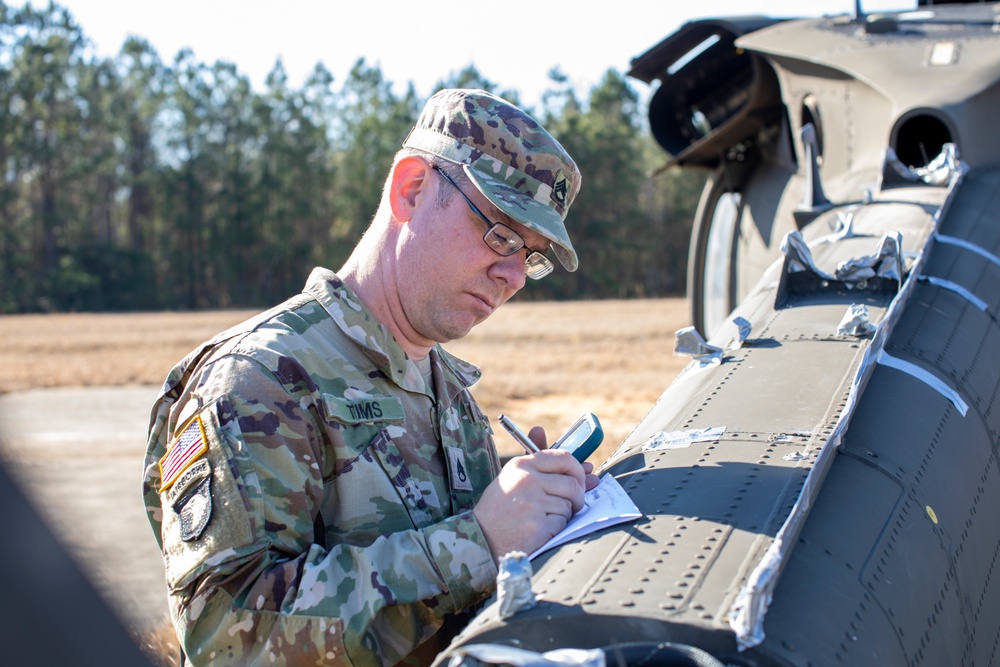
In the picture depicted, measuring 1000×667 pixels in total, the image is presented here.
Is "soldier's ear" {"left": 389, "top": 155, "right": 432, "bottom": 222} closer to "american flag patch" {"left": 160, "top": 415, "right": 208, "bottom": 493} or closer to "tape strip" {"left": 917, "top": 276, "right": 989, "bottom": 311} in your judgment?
"american flag patch" {"left": 160, "top": 415, "right": 208, "bottom": 493}

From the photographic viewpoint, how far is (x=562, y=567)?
78.5 inches

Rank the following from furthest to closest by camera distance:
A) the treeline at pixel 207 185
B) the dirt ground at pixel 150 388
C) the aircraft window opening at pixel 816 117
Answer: the treeline at pixel 207 185, the dirt ground at pixel 150 388, the aircraft window opening at pixel 816 117

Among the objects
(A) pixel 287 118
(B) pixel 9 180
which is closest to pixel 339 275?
(B) pixel 9 180

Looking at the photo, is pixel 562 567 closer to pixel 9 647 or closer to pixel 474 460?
pixel 474 460

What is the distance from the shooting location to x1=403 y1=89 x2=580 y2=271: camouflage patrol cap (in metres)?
2.33

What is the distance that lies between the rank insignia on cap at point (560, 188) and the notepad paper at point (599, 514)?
28.7 inches

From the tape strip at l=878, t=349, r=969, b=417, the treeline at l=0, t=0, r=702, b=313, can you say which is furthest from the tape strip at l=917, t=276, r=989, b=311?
the treeline at l=0, t=0, r=702, b=313

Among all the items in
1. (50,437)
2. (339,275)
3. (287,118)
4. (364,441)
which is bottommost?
(287,118)

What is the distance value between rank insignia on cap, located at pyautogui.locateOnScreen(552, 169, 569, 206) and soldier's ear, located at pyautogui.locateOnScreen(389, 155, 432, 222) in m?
0.32

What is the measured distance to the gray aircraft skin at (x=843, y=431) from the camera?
1.80 m

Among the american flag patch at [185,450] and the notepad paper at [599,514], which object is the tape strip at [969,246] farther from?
the american flag patch at [185,450]

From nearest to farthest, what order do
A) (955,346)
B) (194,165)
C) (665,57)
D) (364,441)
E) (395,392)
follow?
(364,441) → (395,392) → (955,346) → (665,57) → (194,165)

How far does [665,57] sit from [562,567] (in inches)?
242

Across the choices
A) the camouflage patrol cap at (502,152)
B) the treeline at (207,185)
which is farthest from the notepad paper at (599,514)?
the treeline at (207,185)
